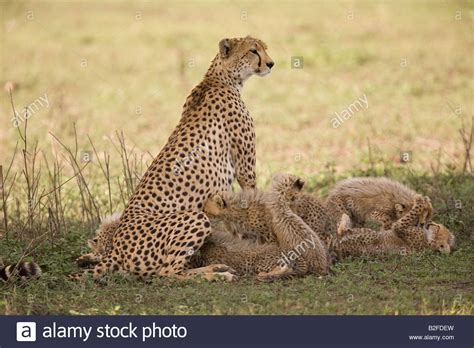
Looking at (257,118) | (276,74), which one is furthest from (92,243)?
(276,74)

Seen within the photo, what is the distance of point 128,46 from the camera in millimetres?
16562

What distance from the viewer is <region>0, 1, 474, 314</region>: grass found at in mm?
6309

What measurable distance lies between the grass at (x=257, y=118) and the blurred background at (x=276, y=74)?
36 mm

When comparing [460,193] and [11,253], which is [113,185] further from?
[460,193]

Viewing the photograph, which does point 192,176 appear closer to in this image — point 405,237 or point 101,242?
point 101,242

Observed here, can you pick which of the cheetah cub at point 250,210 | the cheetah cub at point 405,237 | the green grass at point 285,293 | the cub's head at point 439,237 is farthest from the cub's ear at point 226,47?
the cub's head at point 439,237

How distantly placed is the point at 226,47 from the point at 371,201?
5.30 ft

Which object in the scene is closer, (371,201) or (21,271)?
(21,271)

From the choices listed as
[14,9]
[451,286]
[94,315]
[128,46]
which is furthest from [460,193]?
[14,9]

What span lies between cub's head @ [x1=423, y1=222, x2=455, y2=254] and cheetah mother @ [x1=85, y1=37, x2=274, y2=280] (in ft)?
4.32

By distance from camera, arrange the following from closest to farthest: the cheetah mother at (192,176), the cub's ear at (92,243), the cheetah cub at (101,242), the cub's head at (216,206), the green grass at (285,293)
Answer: the green grass at (285,293), the cheetah mother at (192,176), the cub's head at (216,206), the cheetah cub at (101,242), the cub's ear at (92,243)

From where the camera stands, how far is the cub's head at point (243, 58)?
7484 millimetres

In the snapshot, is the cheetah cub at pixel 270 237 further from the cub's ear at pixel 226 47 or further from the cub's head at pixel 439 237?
the cub's ear at pixel 226 47

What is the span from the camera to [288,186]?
711 centimetres
